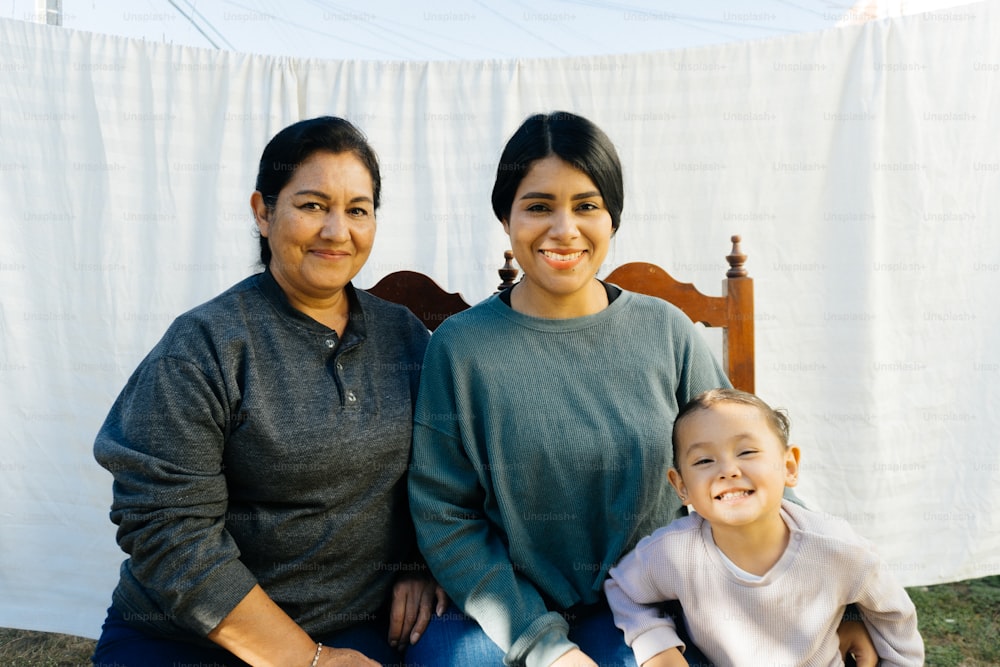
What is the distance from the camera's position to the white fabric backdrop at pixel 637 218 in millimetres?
2301

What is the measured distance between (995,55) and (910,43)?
252mm

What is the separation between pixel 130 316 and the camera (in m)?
2.39

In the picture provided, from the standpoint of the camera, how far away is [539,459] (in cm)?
133

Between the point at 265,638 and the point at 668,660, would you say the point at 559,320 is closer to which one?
the point at 668,660

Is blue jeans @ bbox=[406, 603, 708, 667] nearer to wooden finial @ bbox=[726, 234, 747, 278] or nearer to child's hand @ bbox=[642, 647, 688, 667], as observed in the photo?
child's hand @ bbox=[642, 647, 688, 667]

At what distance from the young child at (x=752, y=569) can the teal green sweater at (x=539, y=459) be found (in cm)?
14

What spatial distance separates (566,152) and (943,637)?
224 cm

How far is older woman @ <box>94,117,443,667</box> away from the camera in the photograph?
3.83 ft

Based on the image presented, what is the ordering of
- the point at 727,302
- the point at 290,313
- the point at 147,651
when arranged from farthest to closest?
1. the point at 727,302
2. the point at 290,313
3. the point at 147,651

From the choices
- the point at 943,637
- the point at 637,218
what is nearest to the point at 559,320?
the point at 637,218

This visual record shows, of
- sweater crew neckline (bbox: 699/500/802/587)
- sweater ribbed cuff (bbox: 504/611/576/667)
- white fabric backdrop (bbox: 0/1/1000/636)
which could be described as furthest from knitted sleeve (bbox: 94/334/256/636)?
white fabric backdrop (bbox: 0/1/1000/636)

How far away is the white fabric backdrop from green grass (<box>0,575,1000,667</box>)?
0.13 meters

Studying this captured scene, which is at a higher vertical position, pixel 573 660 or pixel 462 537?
pixel 462 537

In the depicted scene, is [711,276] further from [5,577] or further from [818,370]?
[5,577]
